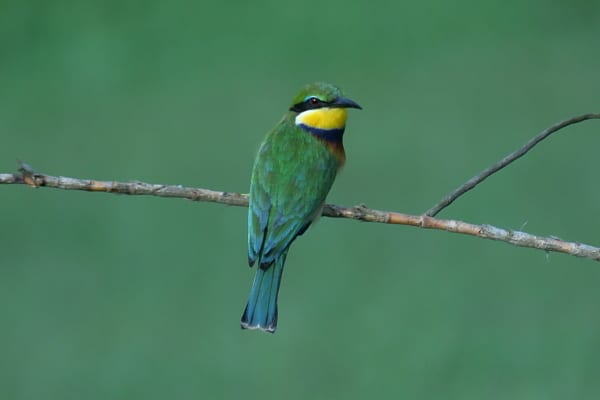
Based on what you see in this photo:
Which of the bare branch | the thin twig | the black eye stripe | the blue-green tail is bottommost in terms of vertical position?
the blue-green tail

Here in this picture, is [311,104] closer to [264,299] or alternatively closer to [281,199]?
[281,199]

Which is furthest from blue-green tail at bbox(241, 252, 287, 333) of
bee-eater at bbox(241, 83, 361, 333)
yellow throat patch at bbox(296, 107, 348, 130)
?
yellow throat patch at bbox(296, 107, 348, 130)

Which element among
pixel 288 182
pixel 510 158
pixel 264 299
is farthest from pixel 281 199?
pixel 510 158

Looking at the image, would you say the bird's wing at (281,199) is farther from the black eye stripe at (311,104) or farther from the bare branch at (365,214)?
the bare branch at (365,214)

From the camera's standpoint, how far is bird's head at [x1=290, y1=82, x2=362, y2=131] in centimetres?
235

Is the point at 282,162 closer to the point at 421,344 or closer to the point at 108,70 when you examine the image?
the point at 421,344

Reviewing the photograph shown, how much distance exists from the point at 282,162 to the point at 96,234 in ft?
5.40

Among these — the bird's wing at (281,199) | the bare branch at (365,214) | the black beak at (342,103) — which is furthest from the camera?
the black beak at (342,103)

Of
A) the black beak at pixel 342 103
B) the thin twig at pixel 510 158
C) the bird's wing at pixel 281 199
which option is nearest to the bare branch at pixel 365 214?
the thin twig at pixel 510 158

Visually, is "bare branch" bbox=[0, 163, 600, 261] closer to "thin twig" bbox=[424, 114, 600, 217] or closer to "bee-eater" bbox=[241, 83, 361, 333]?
"thin twig" bbox=[424, 114, 600, 217]

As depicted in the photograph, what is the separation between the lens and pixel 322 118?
7.75ft

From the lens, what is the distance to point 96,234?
3822 millimetres

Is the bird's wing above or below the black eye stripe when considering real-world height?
below

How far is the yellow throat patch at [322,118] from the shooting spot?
7.73 ft
